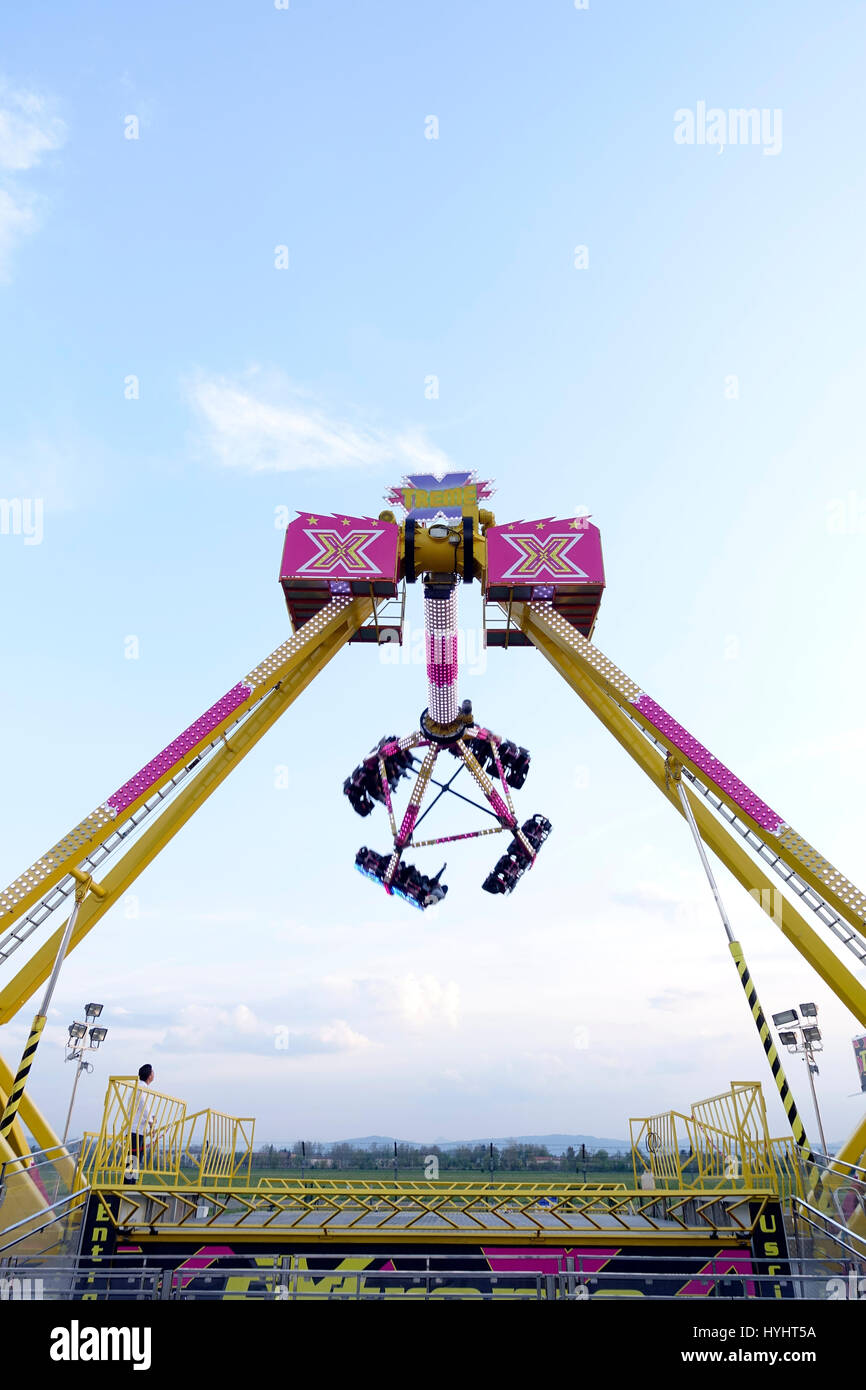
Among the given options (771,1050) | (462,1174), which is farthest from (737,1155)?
(462,1174)

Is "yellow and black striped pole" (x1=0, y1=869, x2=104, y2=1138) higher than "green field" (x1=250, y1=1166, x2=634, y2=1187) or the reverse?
higher

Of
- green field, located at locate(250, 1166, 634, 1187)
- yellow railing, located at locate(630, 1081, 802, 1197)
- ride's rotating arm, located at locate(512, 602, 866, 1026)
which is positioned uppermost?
ride's rotating arm, located at locate(512, 602, 866, 1026)

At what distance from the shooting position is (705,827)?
13.6 m

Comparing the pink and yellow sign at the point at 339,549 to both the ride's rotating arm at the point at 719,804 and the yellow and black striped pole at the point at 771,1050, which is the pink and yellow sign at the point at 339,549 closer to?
the ride's rotating arm at the point at 719,804

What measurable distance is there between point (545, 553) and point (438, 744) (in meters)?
6.04

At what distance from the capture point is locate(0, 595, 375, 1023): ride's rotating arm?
38.7 ft

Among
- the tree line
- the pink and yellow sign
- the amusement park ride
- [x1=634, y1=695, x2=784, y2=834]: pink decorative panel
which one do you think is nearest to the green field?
the tree line

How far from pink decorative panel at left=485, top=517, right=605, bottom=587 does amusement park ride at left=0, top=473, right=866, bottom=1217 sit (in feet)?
0.10

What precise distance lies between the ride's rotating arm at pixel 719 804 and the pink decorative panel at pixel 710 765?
0.05ft

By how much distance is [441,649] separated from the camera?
1791 cm

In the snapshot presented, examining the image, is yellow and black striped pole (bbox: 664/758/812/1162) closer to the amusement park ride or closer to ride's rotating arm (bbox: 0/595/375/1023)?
the amusement park ride

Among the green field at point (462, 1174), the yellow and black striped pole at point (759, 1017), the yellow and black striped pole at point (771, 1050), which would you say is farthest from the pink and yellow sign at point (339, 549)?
the green field at point (462, 1174)
